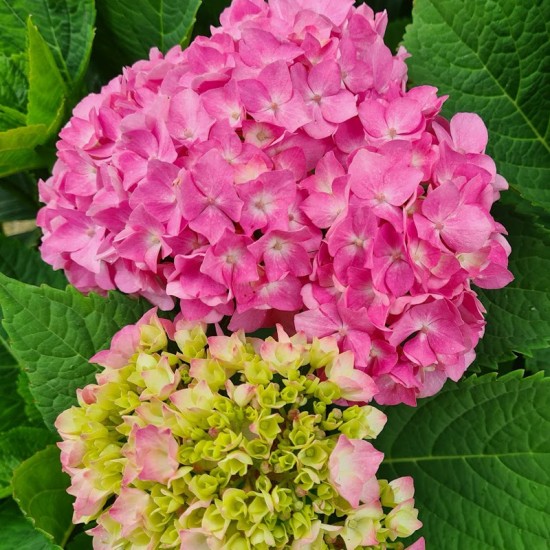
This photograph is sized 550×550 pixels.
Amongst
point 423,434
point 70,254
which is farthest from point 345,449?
point 70,254

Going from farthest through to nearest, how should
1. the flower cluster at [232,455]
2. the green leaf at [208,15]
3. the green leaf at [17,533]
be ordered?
the green leaf at [208,15] → the green leaf at [17,533] → the flower cluster at [232,455]

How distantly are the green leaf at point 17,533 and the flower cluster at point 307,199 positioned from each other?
0.35m

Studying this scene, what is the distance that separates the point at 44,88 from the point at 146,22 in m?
0.18

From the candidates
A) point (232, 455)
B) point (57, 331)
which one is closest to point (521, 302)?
point (232, 455)

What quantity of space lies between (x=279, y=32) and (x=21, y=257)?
539mm

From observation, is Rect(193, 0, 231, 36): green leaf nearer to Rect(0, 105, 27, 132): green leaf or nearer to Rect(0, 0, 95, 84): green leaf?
Rect(0, 0, 95, 84): green leaf

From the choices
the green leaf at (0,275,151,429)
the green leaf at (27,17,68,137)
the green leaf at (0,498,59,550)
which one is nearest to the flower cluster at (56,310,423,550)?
the green leaf at (0,275,151,429)

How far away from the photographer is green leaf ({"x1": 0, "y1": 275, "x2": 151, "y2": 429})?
2.65ft

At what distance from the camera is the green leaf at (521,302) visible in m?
0.89

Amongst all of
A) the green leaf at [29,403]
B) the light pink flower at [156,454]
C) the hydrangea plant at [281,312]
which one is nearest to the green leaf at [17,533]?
the hydrangea plant at [281,312]

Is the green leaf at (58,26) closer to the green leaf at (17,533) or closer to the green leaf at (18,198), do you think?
the green leaf at (18,198)

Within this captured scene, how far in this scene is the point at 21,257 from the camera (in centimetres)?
110

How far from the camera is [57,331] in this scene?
83cm

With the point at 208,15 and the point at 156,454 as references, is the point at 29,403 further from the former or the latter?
the point at 208,15
